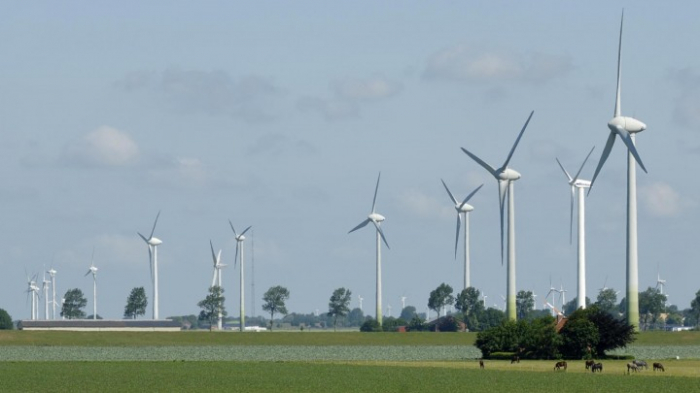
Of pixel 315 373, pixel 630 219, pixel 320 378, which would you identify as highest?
pixel 630 219

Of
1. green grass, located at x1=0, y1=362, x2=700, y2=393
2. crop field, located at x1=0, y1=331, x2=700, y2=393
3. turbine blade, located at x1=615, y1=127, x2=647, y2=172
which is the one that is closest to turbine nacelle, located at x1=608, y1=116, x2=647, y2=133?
turbine blade, located at x1=615, y1=127, x2=647, y2=172

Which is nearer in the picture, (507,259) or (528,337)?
(528,337)

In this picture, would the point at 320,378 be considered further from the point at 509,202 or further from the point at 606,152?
the point at 509,202

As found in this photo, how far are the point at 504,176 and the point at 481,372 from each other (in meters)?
77.1

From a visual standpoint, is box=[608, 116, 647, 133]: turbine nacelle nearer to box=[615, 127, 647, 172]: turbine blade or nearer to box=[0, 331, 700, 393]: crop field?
box=[615, 127, 647, 172]: turbine blade

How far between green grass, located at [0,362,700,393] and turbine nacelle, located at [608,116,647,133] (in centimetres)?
4110

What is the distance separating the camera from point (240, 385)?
279ft

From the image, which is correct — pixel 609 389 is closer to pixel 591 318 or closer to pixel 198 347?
pixel 591 318

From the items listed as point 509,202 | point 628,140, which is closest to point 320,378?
point 628,140

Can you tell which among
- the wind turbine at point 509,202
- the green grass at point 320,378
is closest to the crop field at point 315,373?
the green grass at point 320,378

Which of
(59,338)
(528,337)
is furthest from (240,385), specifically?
(59,338)

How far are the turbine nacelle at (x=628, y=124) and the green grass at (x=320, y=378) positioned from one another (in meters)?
41.1

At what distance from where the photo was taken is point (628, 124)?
154 metres

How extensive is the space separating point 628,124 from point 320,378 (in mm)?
71622
